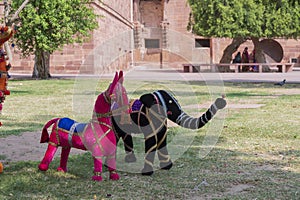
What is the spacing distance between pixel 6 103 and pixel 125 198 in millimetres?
8902

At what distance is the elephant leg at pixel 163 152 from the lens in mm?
6000

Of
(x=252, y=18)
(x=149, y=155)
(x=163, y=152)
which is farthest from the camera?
(x=252, y=18)

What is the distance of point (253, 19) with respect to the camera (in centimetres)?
2975

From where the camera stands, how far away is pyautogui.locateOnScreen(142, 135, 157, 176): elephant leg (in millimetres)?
5820

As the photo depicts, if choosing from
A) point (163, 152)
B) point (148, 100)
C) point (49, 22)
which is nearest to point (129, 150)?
point (163, 152)

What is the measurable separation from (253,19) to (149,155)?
24.9 metres

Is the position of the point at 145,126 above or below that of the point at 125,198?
above

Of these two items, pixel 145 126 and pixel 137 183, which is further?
pixel 145 126

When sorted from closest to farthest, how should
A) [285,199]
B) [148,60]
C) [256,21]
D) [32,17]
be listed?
[285,199] < [32,17] < [256,21] < [148,60]

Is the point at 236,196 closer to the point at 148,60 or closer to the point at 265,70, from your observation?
the point at 265,70

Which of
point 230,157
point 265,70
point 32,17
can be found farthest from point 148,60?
point 230,157

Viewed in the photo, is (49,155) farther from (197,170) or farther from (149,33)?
(149,33)

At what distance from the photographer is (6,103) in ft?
43.3

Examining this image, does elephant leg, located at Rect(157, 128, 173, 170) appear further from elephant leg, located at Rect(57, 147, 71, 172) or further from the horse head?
elephant leg, located at Rect(57, 147, 71, 172)
